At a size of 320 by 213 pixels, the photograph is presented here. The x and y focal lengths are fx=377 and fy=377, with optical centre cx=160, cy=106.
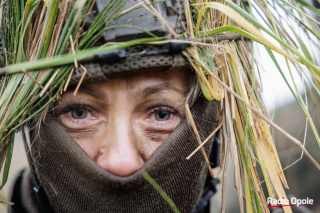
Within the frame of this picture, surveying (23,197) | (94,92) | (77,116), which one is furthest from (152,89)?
(23,197)

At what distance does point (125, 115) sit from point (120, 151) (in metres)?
0.13

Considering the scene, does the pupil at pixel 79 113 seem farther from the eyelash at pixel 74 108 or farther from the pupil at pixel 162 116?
the pupil at pixel 162 116

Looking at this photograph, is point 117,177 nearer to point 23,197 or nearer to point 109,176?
point 109,176

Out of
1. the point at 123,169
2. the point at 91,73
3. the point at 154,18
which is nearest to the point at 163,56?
the point at 154,18

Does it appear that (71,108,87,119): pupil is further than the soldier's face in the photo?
Yes

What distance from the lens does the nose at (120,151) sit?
1.26 meters

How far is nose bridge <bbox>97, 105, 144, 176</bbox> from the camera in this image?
1.26 metres

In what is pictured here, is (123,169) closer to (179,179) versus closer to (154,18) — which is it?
(179,179)

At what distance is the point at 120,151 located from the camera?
1263 millimetres

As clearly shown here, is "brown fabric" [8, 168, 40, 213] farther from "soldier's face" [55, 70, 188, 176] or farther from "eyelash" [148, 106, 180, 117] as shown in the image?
"eyelash" [148, 106, 180, 117]

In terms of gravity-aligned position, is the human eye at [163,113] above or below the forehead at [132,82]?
below

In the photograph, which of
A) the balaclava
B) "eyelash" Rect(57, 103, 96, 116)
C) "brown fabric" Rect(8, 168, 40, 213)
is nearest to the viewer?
the balaclava

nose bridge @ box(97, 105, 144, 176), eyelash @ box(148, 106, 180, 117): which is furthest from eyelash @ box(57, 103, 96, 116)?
eyelash @ box(148, 106, 180, 117)

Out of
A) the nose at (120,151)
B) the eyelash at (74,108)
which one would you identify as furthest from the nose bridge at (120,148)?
the eyelash at (74,108)
